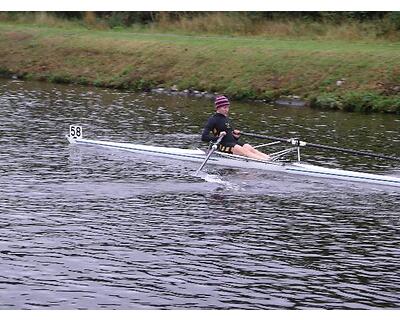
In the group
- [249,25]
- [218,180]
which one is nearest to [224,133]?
[218,180]

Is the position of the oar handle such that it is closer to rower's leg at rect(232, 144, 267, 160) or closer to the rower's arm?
the rower's arm

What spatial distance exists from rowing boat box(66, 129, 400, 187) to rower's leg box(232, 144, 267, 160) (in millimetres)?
126

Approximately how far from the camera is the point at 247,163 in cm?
2605

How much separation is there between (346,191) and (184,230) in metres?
5.72

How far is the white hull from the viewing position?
78.4ft

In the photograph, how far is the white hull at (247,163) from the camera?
78.4 ft

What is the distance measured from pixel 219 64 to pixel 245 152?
21570 millimetres

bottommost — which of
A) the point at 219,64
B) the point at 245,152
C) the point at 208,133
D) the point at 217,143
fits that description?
the point at 245,152

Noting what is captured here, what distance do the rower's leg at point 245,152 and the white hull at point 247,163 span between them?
0.14 metres

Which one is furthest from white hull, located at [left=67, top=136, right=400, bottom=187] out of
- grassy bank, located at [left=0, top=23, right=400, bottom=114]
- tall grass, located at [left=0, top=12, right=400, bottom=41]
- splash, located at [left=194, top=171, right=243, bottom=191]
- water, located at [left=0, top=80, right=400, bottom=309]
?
tall grass, located at [left=0, top=12, right=400, bottom=41]

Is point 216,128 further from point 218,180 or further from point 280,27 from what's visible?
point 280,27

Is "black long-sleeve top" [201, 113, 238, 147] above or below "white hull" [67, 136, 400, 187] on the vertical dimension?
above

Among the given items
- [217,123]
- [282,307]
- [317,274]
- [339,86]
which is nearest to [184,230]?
[317,274]

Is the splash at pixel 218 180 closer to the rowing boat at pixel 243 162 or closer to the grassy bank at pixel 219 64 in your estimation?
the rowing boat at pixel 243 162
